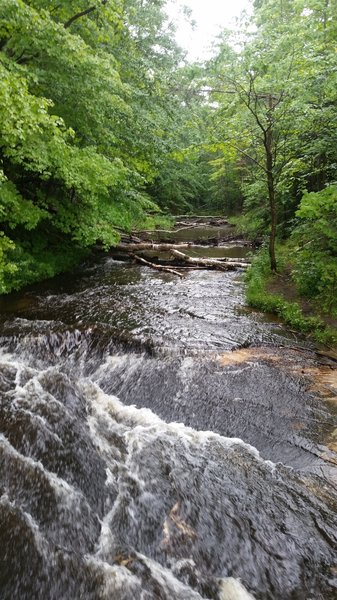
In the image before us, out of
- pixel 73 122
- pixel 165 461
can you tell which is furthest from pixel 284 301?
pixel 73 122

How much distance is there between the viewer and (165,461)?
414 cm

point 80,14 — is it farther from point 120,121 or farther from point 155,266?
point 155,266

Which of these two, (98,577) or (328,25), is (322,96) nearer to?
(328,25)

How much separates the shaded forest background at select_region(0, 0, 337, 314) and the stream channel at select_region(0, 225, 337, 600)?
240 cm

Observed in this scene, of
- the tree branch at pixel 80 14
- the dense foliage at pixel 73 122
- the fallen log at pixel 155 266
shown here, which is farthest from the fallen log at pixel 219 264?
the tree branch at pixel 80 14

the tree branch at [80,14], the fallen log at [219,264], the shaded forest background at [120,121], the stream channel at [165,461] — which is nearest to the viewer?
the stream channel at [165,461]

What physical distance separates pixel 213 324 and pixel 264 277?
10.8ft

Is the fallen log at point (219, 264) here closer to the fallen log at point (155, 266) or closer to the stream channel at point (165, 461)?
the fallen log at point (155, 266)

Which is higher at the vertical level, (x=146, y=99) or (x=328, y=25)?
(x=328, y=25)

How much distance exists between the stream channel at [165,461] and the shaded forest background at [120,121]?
2.40 meters

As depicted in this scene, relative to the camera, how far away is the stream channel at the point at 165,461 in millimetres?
2955

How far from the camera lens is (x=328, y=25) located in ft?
32.9

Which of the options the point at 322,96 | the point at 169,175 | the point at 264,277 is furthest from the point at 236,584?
the point at 169,175

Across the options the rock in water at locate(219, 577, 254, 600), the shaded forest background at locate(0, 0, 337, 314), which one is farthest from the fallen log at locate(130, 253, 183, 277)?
the rock in water at locate(219, 577, 254, 600)
